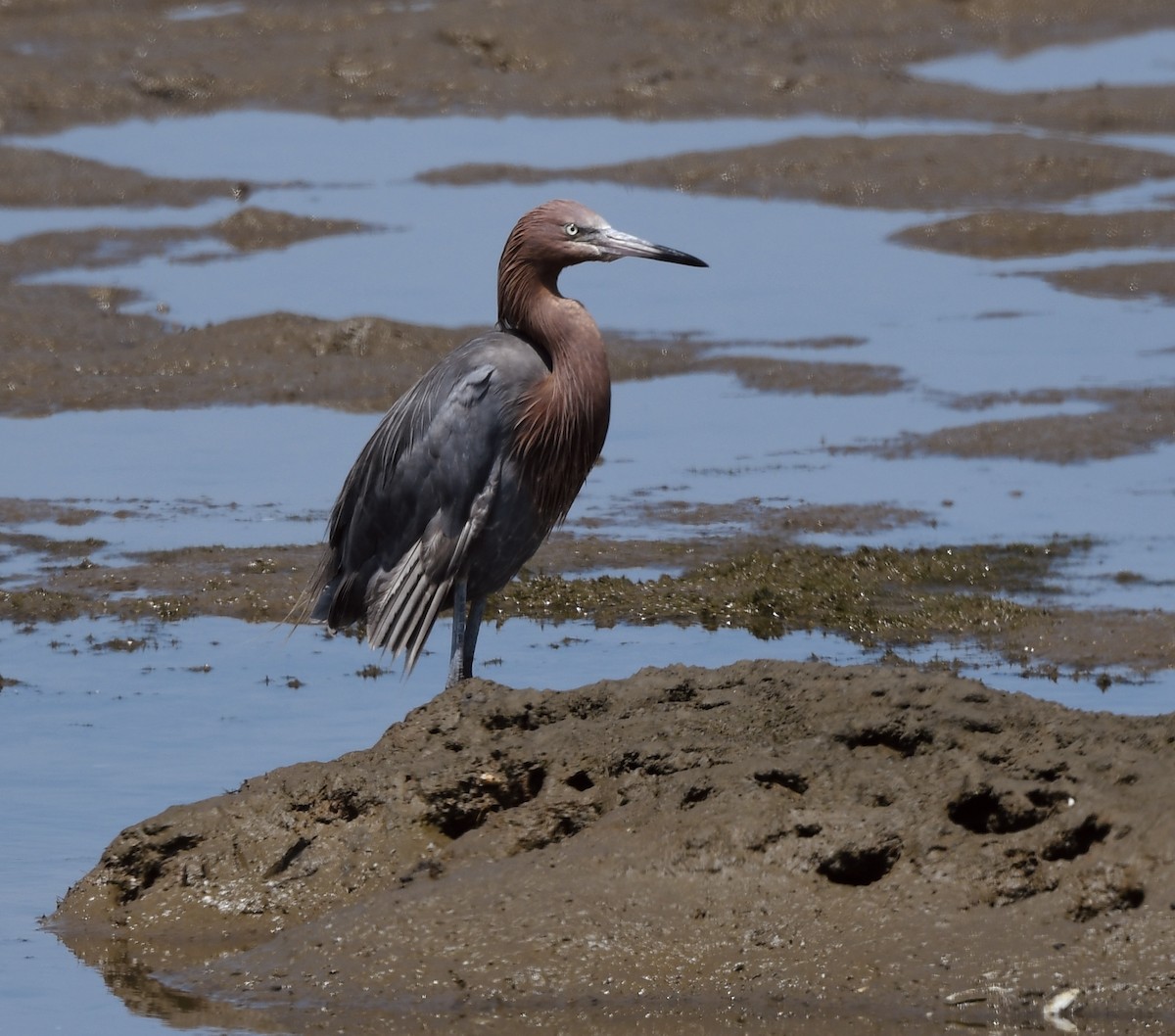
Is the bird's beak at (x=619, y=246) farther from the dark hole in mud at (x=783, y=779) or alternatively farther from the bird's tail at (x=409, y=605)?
the dark hole in mud at (x=783, y=779)

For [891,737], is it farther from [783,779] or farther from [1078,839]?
[1078,839]

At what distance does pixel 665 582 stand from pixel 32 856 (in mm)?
4447

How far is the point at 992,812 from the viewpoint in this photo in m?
6.65

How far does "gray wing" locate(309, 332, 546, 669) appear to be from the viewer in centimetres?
901

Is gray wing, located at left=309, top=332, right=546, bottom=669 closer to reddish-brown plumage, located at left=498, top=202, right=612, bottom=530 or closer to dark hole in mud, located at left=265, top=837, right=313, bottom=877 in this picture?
reddish-brown plumage, located at left=498, top=202, right=612, bottom=530

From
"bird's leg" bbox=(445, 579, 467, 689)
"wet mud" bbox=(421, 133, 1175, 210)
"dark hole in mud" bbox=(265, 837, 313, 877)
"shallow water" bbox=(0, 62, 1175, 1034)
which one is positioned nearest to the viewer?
"dark hole in mud" bbox=(265, 837, 313, 877)

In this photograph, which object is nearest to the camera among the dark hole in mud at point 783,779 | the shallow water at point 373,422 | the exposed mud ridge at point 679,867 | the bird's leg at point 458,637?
the exposed mud ridge at point 679,867

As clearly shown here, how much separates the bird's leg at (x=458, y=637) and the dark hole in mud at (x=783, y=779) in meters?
1.95

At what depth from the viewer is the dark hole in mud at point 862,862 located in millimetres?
6617

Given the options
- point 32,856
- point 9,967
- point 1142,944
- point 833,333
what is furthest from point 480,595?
point 833,333

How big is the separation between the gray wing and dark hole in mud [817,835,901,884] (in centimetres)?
278

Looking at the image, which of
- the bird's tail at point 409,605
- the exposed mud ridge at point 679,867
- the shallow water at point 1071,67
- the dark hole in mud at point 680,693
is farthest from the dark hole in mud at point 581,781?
the shallow water at point 1071,67

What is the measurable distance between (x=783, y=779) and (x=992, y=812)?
2.01ft

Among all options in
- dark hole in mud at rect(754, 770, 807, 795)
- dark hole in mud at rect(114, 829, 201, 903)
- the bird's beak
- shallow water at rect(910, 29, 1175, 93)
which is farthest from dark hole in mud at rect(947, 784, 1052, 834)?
shallow water at rect(910, 29, 1175, 93)
